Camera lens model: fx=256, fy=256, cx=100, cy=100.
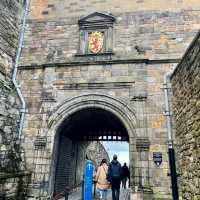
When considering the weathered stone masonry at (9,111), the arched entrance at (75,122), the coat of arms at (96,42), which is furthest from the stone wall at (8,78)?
the coat of arms at (96,42)

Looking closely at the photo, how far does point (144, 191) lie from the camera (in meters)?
6.02

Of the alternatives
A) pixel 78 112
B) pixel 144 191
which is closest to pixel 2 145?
pixel 78 112

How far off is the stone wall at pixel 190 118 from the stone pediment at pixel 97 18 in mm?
3506

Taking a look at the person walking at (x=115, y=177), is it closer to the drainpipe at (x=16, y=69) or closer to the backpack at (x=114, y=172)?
the backpack at (x=114, y=172)

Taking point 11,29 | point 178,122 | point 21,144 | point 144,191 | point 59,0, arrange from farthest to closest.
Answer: point 59,0 → point 11,29 → point 21,144 → point 144,191 → point 178,122

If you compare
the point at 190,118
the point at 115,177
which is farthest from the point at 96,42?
the point at 190,118

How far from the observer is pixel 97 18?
8125 millimetres

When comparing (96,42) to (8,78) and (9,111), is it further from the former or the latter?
(9,111)

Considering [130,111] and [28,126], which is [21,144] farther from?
[130,111]

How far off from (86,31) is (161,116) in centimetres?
356

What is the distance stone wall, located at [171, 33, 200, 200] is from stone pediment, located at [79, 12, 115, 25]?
3.51 m

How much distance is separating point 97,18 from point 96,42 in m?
0.85

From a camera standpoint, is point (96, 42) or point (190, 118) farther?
point (96, 42)

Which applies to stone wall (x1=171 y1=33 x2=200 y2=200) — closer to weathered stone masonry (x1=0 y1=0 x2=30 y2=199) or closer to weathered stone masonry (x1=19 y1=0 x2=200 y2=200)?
weathered stone masonry (x1=19 y1=0 x2=200 y2=200)
